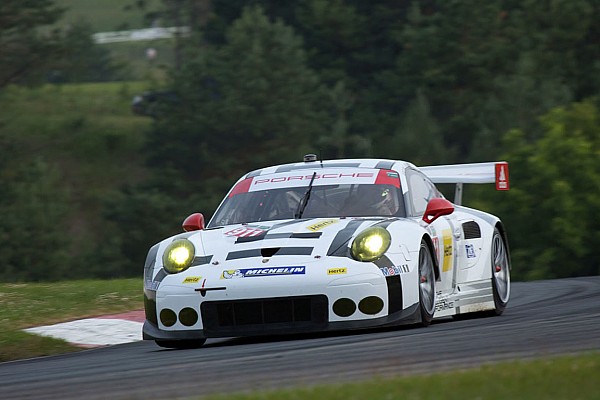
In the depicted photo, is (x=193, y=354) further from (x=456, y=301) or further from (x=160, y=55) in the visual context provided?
(x=160, y=55)

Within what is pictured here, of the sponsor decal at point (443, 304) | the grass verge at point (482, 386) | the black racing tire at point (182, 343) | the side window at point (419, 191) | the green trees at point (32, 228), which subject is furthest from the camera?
the green trees at point (32, 228)

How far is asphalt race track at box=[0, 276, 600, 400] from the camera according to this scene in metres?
6.38

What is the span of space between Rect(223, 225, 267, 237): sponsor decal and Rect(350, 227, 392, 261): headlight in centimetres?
73

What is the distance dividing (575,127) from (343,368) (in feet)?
172

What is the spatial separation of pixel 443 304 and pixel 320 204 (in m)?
1.15

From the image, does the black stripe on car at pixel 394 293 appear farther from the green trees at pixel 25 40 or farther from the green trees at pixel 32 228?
the green trees at pixel 25 40

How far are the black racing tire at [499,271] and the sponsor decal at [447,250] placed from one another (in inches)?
38.6

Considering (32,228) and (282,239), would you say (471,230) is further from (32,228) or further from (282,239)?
(32,228)

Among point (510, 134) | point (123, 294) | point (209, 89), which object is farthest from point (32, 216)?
point (123, 294)

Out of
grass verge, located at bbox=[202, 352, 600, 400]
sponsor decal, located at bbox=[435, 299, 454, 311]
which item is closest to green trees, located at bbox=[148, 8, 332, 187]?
sponsor decal, located at bbox=[435, 299, 454, 311]

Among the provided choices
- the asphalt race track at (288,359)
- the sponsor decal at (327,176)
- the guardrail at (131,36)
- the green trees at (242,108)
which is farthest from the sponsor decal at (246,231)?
the guardrail at (131,36)

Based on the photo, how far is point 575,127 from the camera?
189 ft

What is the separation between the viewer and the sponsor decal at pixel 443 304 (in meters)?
9.45

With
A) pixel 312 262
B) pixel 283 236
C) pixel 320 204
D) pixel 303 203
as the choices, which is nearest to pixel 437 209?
pixel 320 204
